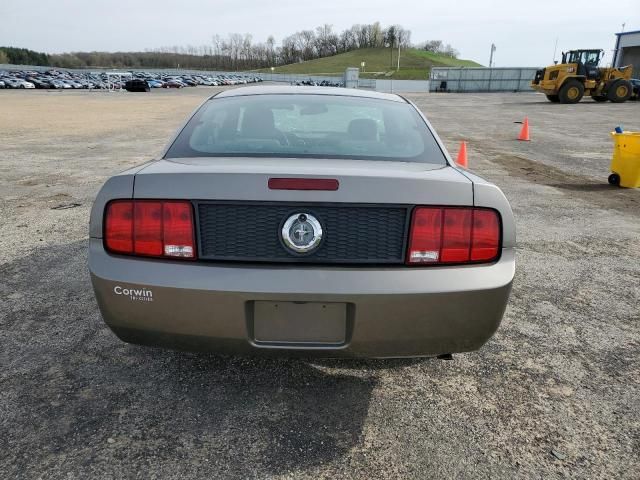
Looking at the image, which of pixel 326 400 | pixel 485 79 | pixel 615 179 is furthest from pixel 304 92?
pixel 485 79

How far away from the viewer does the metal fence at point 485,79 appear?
61.8m

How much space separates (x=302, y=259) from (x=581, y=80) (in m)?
34.2

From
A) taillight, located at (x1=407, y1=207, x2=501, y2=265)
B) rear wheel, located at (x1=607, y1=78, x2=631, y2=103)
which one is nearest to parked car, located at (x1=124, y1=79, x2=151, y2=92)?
rear wheel, located at (x1=607, y1=78, x2=631, y2=103)

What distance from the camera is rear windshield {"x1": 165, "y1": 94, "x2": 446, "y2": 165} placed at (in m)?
2.55

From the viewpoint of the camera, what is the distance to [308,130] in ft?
9.82

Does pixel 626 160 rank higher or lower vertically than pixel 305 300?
lower

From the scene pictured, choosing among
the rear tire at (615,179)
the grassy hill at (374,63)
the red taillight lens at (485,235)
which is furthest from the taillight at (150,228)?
the grassy hill at (374,63)

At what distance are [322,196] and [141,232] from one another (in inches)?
31.1

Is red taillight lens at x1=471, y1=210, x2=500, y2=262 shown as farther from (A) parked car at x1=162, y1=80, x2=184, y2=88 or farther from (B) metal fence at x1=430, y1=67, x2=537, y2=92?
(A) parked car at x1=162, y1=80, x2=184, y2=88

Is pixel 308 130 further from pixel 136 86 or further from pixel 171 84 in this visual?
pixel 171 84

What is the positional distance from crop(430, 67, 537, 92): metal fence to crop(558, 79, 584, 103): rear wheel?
33.8m

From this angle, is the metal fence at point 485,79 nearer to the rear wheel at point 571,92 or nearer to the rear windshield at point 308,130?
the rear wheel at point 571,92

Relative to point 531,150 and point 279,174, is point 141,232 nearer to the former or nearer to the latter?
point 279,174

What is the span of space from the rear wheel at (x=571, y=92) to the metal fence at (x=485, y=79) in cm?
3381
